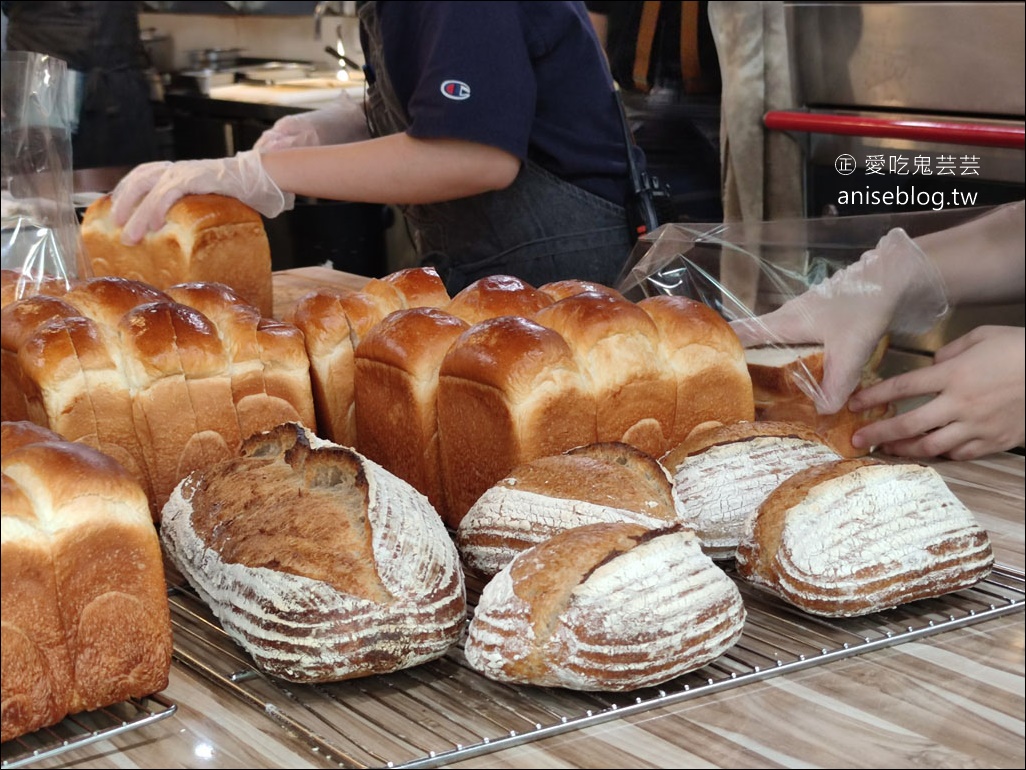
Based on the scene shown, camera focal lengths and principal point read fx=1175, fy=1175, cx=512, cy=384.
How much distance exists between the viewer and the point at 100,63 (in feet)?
15.6

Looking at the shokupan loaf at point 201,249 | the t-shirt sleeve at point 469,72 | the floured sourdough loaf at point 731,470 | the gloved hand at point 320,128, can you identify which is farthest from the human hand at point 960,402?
the gloved hand at point 320,128

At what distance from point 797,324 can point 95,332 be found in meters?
0.81

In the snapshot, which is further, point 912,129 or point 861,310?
point 912,129

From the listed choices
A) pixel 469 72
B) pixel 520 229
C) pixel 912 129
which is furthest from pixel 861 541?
pixel 912 129

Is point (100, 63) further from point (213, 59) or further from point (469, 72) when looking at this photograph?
point (469, 72)

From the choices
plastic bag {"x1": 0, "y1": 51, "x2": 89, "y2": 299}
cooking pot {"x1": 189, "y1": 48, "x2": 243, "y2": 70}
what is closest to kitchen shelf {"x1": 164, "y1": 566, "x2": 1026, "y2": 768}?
plastic bag {"x1": 0, "y1": 51, "x2": 89, "y2": 299}

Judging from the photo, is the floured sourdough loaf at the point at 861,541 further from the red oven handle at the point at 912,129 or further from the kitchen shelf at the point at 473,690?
the red oven handle at the point at 912,129

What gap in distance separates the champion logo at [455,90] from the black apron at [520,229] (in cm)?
24

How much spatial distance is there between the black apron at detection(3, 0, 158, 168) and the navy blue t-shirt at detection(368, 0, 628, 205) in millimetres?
3017

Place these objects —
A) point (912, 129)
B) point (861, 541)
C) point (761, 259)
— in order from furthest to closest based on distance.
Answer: point (912, 129), point (761, 259), point (861, 541)

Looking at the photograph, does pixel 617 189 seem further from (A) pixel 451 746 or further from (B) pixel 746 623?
(A) pixel 451 746

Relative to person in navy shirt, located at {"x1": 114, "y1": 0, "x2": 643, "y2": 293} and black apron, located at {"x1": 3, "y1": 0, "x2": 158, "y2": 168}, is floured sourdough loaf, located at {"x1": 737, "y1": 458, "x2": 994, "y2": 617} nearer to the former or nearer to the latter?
person in navy shirt, located at {"x1": 114, "y1": 0, "x2": 643, "y2": 293}

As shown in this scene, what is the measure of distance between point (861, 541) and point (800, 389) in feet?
1.37

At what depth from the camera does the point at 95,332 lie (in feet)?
4.27
